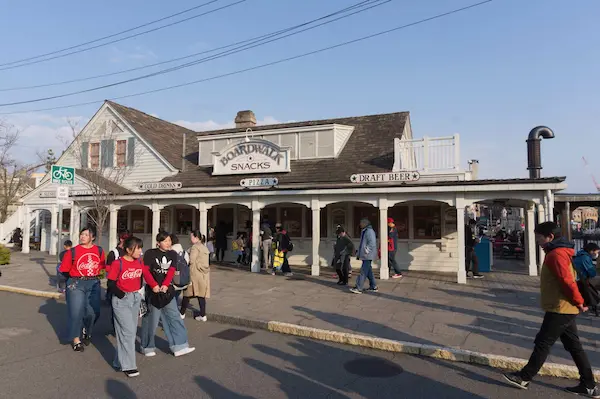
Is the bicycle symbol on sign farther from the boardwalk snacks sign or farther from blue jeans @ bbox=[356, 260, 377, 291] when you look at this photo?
blue jeans @ bbox=[356, 260, 377, 291]

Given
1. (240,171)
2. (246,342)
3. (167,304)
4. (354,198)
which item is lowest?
(246,342)

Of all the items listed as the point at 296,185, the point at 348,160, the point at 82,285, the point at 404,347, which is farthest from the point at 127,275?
the point at 348,160

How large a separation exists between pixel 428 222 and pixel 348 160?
3.96 meters

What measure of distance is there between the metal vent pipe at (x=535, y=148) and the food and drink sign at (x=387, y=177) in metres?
6.90

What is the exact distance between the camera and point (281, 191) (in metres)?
13.6

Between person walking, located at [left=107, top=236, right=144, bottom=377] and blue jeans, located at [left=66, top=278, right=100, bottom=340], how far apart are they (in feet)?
3.65

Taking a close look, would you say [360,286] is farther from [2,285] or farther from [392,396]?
[2,285]

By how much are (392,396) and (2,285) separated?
11.7 meters

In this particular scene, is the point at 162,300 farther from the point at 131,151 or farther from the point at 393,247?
the point at 131,151

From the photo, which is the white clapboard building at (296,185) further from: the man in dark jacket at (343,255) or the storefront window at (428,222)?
the man in dark jacket at (343,255)

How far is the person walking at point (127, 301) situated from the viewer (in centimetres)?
488

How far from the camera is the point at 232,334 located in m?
6.88

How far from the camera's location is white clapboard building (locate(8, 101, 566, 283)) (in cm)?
1250

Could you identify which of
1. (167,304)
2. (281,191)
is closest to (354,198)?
(281,191)
